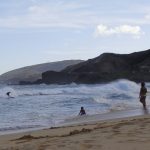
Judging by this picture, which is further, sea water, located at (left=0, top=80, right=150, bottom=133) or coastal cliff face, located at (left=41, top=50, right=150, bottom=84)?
coastal cliff face, located at (left=41, top=50, right=150, bottom=84)

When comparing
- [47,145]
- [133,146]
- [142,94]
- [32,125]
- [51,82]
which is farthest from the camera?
[51,82]

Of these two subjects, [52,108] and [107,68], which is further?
[107,68]

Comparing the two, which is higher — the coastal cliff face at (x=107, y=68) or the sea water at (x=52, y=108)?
the coastal cliff face at (x=107, y=68)

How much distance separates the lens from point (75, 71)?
110 m

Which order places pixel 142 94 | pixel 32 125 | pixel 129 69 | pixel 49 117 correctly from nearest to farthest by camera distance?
pixel 32 125 → pixel 49 117 → pixel 142 94 → pixel 129 69

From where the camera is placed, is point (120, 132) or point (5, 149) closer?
point (5, 149)

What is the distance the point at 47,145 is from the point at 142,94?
556 inches

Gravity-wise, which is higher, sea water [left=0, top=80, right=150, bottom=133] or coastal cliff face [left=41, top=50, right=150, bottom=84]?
coastal cliff face [left=41, top=50, right=150, bottom=84]

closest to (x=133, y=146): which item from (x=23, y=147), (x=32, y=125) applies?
(x=23, y=147)

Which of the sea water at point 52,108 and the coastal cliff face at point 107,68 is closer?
the sea water at point 52,108

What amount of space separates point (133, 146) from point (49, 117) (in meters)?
11.5

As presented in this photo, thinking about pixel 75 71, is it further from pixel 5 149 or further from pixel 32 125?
pixel 5 149

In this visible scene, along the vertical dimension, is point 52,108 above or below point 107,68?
below

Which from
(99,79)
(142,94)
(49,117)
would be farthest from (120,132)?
(99,79)
